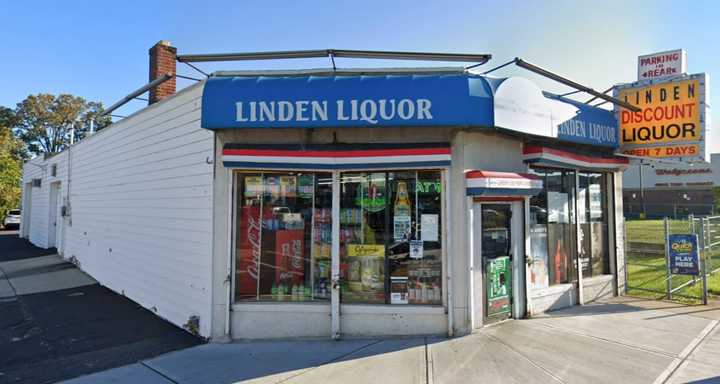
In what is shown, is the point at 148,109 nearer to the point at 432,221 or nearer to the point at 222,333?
the point at 222,333

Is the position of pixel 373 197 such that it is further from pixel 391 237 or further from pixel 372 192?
pixel 391 237

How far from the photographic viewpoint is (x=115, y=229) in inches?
408

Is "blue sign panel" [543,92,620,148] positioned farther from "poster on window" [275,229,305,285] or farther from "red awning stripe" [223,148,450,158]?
"poster on window" [275,229,305,285]

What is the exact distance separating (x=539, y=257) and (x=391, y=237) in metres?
3.22

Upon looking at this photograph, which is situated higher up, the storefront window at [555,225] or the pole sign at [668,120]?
the pole sign at [668,120]

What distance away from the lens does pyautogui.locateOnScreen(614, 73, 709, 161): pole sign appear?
323 inches

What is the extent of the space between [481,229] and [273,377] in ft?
12.5

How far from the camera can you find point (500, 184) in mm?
6395

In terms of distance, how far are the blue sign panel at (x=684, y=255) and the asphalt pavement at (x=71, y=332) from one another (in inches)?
368

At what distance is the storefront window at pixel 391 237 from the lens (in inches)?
A: 253

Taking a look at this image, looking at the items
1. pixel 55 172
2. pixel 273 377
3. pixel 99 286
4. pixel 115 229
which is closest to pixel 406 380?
pixel 273 377

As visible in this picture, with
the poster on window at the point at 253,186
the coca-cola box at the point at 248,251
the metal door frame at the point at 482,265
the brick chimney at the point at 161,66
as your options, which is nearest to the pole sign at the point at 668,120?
the metal door frame at the point at 482,265

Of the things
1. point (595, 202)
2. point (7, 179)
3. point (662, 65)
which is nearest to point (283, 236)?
point (595, 202)

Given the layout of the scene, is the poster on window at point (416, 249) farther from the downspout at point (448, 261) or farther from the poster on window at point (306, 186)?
the poster on window at point (306, 186)
